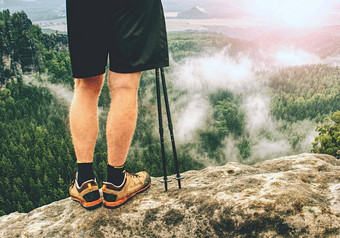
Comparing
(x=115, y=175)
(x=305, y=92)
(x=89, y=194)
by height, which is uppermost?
(x=115, y=175)

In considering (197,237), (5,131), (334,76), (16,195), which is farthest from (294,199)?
(334,76)

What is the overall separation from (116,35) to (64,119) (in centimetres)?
9894

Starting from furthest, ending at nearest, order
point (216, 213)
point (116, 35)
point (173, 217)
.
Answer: point (173, 217) → point (216, 213) → point (116, 35)

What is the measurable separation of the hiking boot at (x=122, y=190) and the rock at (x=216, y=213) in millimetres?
64

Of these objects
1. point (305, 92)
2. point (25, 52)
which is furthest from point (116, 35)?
point (305, 92)

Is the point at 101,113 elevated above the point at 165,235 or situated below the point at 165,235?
below

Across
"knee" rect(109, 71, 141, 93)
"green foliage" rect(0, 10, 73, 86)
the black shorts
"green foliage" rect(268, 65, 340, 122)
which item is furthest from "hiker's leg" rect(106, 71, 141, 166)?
"green foliage" rect(268, 65, 340, 122)

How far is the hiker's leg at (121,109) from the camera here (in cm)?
248

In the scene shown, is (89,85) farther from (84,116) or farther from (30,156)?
(30,156)

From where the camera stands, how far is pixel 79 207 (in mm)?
2984

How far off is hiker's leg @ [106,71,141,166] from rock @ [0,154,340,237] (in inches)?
27.2

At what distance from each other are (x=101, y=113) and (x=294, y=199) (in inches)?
4355

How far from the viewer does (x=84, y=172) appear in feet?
9.09

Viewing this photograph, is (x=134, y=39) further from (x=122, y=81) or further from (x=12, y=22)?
(x=12, y=22)
